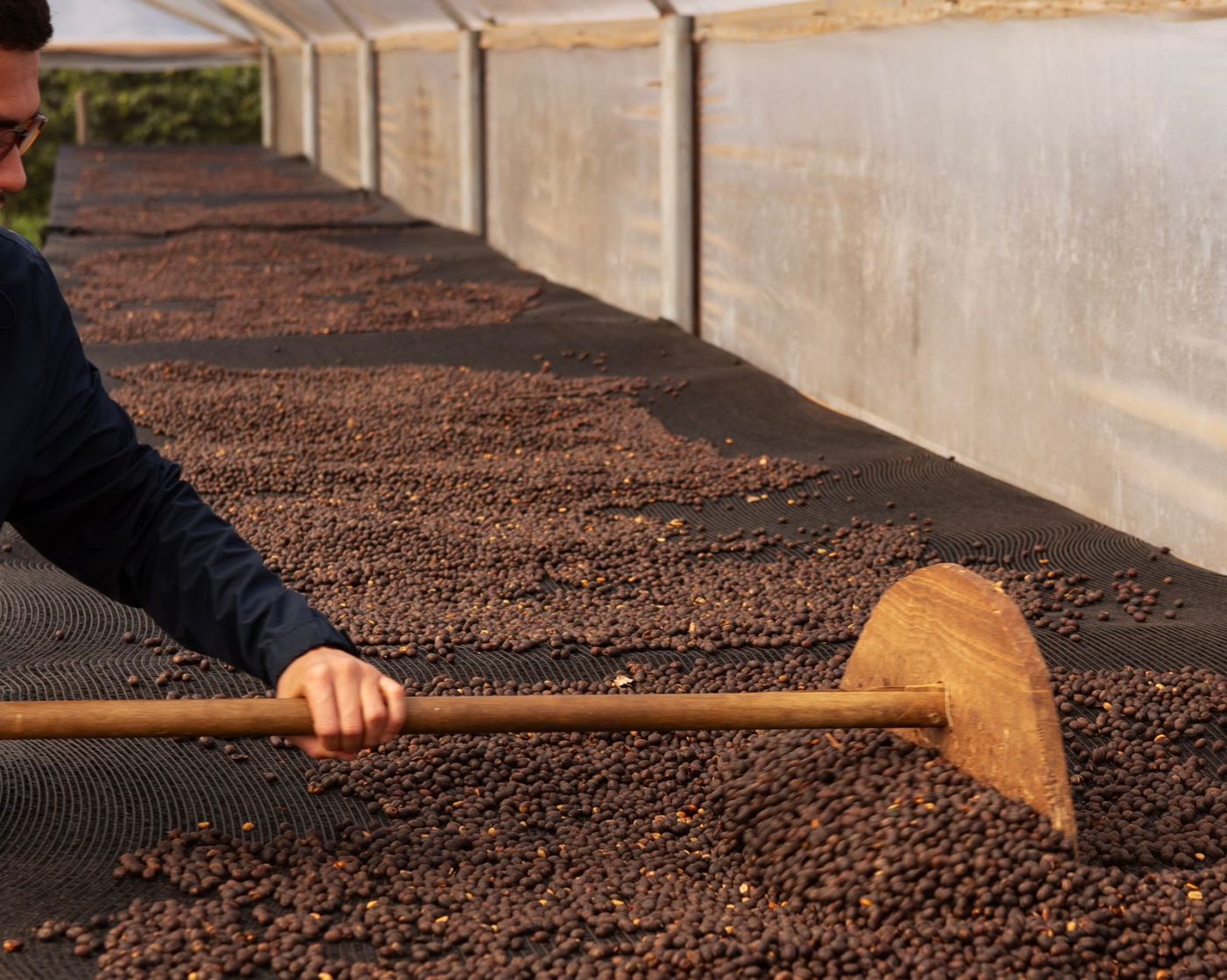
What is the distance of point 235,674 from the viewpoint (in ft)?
8.54

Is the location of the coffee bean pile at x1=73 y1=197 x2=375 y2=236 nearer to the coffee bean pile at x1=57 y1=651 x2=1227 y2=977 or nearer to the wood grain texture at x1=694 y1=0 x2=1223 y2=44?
the wood grain texture at x1=694 y1=0 x2=1223 y2=44

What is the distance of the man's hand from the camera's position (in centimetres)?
168

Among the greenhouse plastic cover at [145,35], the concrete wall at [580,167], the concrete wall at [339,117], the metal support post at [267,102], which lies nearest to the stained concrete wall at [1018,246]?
the concrete wall at [580,167]

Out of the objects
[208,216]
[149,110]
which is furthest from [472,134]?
[149,110]

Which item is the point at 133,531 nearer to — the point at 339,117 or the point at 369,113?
the point at 369,113

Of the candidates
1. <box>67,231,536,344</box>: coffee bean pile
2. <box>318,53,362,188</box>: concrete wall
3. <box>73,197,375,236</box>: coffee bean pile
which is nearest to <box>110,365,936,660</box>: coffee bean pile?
<box>67,231,536,344</box>: coffee bean pile

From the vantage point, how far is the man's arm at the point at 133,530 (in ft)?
6.01

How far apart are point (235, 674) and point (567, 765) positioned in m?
0.69

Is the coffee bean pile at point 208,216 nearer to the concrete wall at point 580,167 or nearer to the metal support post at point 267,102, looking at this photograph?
the concrete wall at point 580,167

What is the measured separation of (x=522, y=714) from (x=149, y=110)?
18.5 metres

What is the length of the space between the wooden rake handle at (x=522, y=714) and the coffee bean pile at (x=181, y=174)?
34.0ft

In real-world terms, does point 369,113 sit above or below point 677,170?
above

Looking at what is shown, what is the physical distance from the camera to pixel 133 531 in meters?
1.96

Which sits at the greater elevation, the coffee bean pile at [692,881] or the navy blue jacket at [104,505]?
the navy blue jacket at [104,505]
